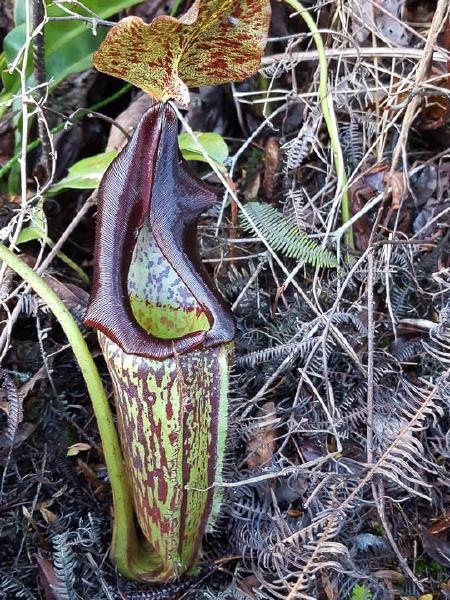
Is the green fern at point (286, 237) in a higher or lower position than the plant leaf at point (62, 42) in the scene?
lower

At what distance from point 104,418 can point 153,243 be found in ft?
1.00

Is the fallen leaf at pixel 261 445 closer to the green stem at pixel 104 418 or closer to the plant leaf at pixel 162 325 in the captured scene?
the plant leaf at pixel 162 325

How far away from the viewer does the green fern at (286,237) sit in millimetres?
1357

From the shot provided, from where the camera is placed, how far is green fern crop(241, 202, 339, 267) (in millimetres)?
1357

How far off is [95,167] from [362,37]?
0.72 m

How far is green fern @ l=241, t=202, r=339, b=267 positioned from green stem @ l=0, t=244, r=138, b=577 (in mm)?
478

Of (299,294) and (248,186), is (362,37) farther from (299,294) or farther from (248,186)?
(299,294)

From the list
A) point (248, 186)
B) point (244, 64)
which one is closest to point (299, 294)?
point (248, 186)

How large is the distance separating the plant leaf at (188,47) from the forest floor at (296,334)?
0.29 meters

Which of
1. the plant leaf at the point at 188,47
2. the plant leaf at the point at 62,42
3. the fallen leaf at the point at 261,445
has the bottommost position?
the fallen leaf at the point at 261,445

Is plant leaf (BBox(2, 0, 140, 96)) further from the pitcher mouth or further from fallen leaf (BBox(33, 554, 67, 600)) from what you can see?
fallen leaf (BBox(33, 554, 67, 600))

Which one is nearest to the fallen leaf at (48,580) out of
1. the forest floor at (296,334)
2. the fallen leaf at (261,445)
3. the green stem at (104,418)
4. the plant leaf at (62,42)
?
the forest floor at (296,334)

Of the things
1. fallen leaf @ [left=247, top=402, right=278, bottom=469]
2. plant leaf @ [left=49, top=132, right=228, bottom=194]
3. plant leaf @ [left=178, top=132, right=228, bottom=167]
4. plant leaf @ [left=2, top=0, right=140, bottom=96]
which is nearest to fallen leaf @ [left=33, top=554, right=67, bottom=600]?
fallen leaf @ [left=247, top=402, right=278, bottom=469]

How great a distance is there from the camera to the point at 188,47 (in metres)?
0.96
